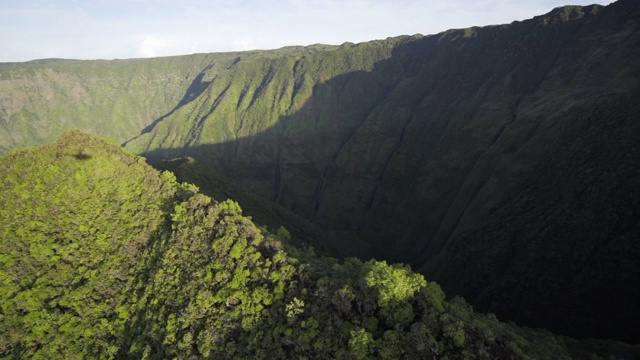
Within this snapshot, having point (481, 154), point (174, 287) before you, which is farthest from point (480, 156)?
point (174, 287)

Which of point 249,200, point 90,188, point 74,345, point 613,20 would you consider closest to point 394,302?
point 74,345

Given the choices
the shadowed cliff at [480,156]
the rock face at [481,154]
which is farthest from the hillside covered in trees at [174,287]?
the shadowed cliff at [480,156]

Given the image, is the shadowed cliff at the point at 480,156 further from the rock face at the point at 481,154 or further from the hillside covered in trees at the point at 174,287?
the hillside covered in trees at the point at 174,287

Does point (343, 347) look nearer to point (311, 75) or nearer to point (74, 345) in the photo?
point (74, 345)

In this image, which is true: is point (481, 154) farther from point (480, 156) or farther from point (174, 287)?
point (174, 287)

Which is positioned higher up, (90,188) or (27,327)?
(90,188)
